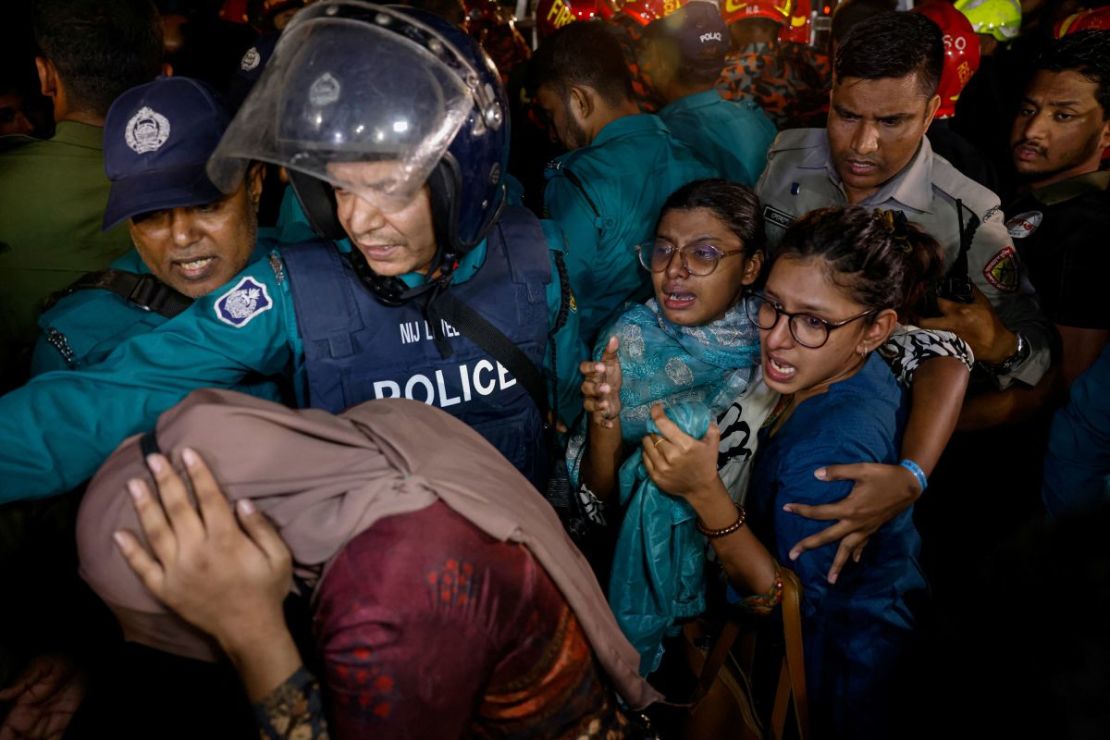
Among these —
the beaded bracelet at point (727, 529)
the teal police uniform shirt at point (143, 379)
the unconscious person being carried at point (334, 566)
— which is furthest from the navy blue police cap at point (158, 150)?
the beaded bracelet at point (727, 529)

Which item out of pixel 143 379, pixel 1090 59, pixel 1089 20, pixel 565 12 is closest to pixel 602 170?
pixel 143 379

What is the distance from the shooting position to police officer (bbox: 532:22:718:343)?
3125 millimetres

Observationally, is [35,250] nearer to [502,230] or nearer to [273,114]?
[273,114]

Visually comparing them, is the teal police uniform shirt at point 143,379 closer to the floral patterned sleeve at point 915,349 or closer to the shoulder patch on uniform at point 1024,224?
the floral patterned sleeve at point 915,349

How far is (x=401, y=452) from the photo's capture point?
3.96ft

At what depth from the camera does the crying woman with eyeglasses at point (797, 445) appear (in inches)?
77.0

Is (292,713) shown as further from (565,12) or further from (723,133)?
(565,12)

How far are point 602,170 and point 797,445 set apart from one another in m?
1.68

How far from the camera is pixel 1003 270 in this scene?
2.90 m

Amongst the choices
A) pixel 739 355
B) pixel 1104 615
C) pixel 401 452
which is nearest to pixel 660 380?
pixel 739 355

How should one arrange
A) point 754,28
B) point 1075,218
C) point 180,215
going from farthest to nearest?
point 754,28, point 1075,218, point 180,215

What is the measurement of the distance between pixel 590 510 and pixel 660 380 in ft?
1.77

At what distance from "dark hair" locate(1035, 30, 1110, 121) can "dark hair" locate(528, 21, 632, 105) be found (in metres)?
2.09

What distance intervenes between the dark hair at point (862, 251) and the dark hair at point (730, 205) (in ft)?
1.37
